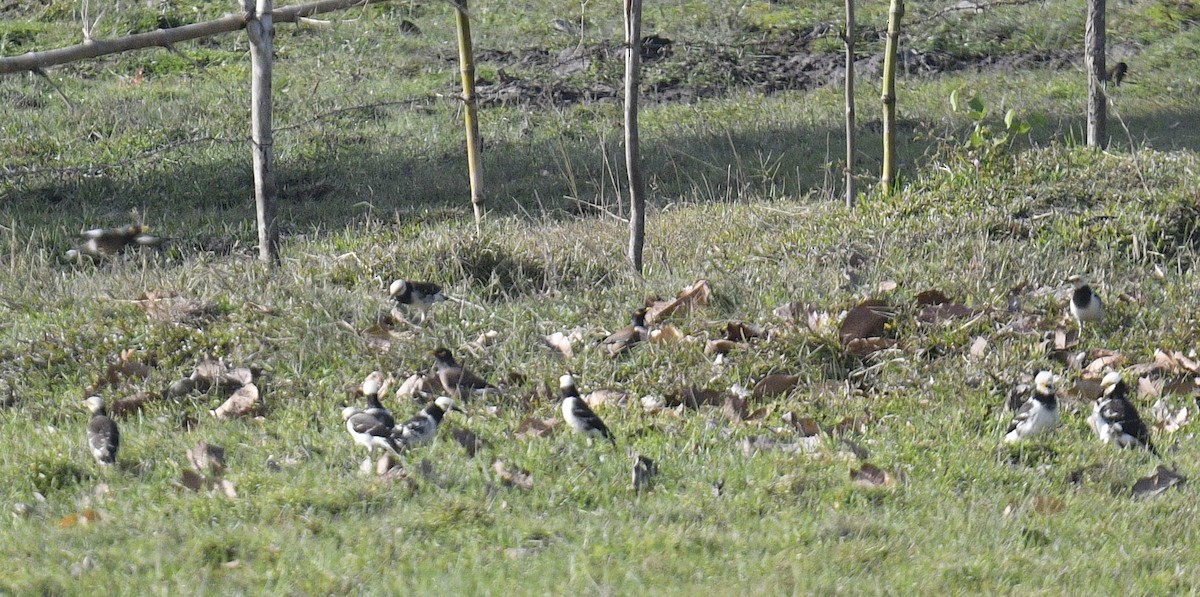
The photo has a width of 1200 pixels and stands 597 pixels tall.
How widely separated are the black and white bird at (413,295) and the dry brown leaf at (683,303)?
1234mm

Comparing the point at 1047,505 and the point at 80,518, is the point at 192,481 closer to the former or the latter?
the point at 80,518

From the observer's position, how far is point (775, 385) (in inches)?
229

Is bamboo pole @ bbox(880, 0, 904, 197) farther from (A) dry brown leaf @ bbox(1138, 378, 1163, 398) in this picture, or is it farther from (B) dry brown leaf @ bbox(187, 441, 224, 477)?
(B) dry brown leaf @ bbox(187, 441, 224, 477)

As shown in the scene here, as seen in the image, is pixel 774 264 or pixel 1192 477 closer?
pixel 1192 477

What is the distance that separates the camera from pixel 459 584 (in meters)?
3.72

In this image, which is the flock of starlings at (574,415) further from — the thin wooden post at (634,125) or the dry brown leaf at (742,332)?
the thin wooden post at (634,125)

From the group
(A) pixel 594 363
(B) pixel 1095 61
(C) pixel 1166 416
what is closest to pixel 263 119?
(A) pixel 594 363

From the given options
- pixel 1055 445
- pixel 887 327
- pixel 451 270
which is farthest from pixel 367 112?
pixel 1055 445

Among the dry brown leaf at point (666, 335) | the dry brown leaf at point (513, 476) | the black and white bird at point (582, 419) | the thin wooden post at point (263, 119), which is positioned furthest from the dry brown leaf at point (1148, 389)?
the thin wooden post at point (263, 119)

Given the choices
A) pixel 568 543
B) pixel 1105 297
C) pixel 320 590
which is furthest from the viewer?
pixel 1105 297

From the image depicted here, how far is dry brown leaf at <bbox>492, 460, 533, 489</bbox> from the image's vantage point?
14.9 ft

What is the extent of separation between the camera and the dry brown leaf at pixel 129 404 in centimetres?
571

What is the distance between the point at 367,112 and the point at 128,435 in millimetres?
9200

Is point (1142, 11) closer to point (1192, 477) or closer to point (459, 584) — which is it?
point (1192, 477)
